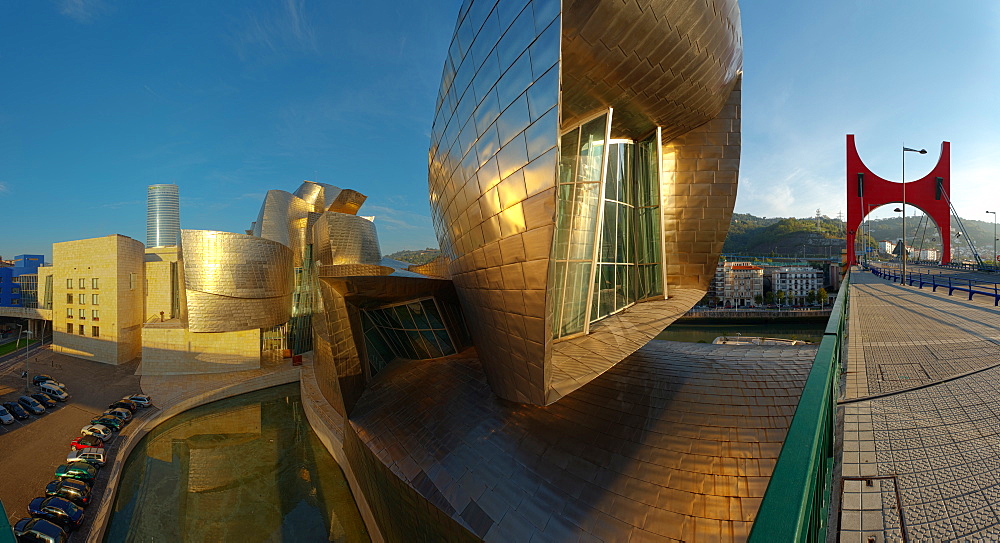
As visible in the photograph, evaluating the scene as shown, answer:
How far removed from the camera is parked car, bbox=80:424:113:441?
48.1 ft

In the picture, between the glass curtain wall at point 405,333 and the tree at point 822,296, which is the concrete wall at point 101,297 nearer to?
the glass curtain wall at point 405,333

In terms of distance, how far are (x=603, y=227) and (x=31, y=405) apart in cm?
2804

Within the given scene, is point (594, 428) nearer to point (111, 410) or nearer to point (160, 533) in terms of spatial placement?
point (160, 533)

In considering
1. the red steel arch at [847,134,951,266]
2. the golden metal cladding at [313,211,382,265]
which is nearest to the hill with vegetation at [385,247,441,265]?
the golden metal cladding at [313,211,382,265]

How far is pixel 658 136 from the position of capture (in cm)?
784

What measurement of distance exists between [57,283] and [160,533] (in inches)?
1310

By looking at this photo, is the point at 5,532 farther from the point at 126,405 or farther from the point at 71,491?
the point at 126,405

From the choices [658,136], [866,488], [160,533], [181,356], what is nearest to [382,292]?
[658,136]

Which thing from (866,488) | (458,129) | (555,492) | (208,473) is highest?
(458,129)

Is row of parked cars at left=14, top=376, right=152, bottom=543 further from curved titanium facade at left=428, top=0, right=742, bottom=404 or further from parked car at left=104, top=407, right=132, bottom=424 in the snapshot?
Result: curved titanium facade at left=428, top=0, right=742, bottom=404

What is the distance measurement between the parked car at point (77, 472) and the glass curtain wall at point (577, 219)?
16661 mm

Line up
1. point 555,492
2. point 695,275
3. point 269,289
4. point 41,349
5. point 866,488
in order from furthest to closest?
point 41,349 → point 269,289 → point 695,275 → point 555,492 → point 866,488

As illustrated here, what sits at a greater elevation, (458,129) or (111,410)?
(458,129)

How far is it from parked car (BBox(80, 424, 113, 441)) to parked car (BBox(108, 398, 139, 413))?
102 inches
